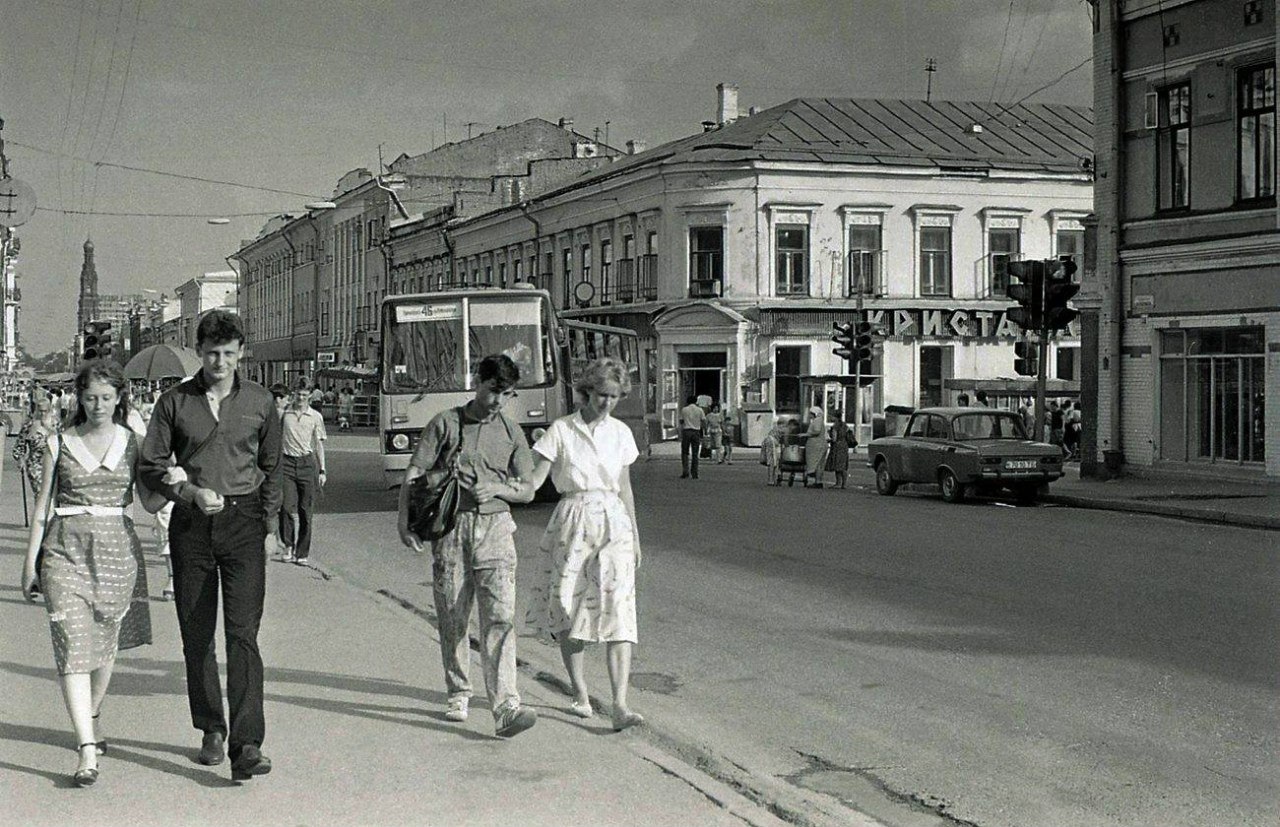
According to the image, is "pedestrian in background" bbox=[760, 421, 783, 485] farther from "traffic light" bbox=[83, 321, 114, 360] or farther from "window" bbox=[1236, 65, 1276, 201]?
"traffic light" bbox=[83, 321, 114, 360]

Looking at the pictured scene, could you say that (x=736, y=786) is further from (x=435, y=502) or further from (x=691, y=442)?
(x=691, y=442)

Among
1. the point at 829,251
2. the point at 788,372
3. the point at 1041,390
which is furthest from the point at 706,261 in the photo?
the point at 1041,390

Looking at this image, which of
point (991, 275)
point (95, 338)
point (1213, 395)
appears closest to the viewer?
point (95, 338)

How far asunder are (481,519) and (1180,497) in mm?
17969

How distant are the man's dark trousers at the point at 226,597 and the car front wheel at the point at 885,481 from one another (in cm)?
2003

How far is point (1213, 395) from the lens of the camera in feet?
84.0

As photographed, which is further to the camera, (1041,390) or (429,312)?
(1041,390)

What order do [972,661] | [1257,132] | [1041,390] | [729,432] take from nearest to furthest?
1. [972,661]
2. [1257,132]
3. [1041,390]
4. [729,432]

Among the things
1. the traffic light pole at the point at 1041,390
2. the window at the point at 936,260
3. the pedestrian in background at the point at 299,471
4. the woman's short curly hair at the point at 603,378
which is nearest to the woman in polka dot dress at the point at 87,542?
the woman's short curly hair at the point at 603,378

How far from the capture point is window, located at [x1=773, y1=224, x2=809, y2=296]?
47.5 meters

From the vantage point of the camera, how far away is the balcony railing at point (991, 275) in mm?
48781

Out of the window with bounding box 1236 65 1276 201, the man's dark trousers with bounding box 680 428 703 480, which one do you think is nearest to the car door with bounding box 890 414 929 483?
the man's dark trousers with bounding box 680 428 703 480

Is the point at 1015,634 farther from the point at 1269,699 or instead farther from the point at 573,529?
the point at 573,529

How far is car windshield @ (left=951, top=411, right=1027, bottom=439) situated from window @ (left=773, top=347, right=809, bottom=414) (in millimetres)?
23156
